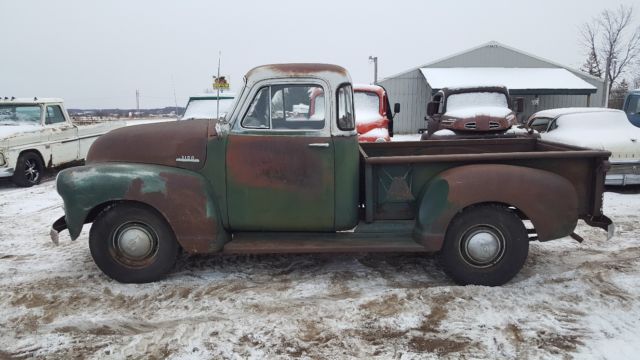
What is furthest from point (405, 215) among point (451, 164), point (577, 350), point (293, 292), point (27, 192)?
point (27, 192)

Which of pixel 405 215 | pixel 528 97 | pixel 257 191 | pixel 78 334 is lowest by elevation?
pixel 78 334

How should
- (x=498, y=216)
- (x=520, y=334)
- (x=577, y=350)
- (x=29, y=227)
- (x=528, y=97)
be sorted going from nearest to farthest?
(x=577, y=350) < (x=520, y=334) < (x=498, y=216) < (x=29, y=227) < (x=528, y=97)

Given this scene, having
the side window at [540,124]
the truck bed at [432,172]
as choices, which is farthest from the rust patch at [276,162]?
the side window at [540,124]

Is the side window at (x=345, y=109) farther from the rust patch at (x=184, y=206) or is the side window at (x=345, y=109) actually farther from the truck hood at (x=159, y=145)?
the rust patch at (x=184, y=206)

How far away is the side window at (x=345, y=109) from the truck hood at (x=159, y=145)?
46.1 inches

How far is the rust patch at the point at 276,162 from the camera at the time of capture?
13.2 feet

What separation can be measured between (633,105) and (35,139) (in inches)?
542

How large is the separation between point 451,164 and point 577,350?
1.77m

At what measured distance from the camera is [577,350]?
3014mm

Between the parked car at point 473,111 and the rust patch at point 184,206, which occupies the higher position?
the parked car at point 473,111

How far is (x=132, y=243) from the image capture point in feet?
13.5

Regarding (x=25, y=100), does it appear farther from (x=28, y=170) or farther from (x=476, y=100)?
(x=476, y=100)

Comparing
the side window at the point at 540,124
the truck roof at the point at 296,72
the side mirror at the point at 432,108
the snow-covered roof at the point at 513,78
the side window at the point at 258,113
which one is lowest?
the side window at the point at 540,124

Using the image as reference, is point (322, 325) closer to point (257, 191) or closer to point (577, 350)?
point (257, 191)
